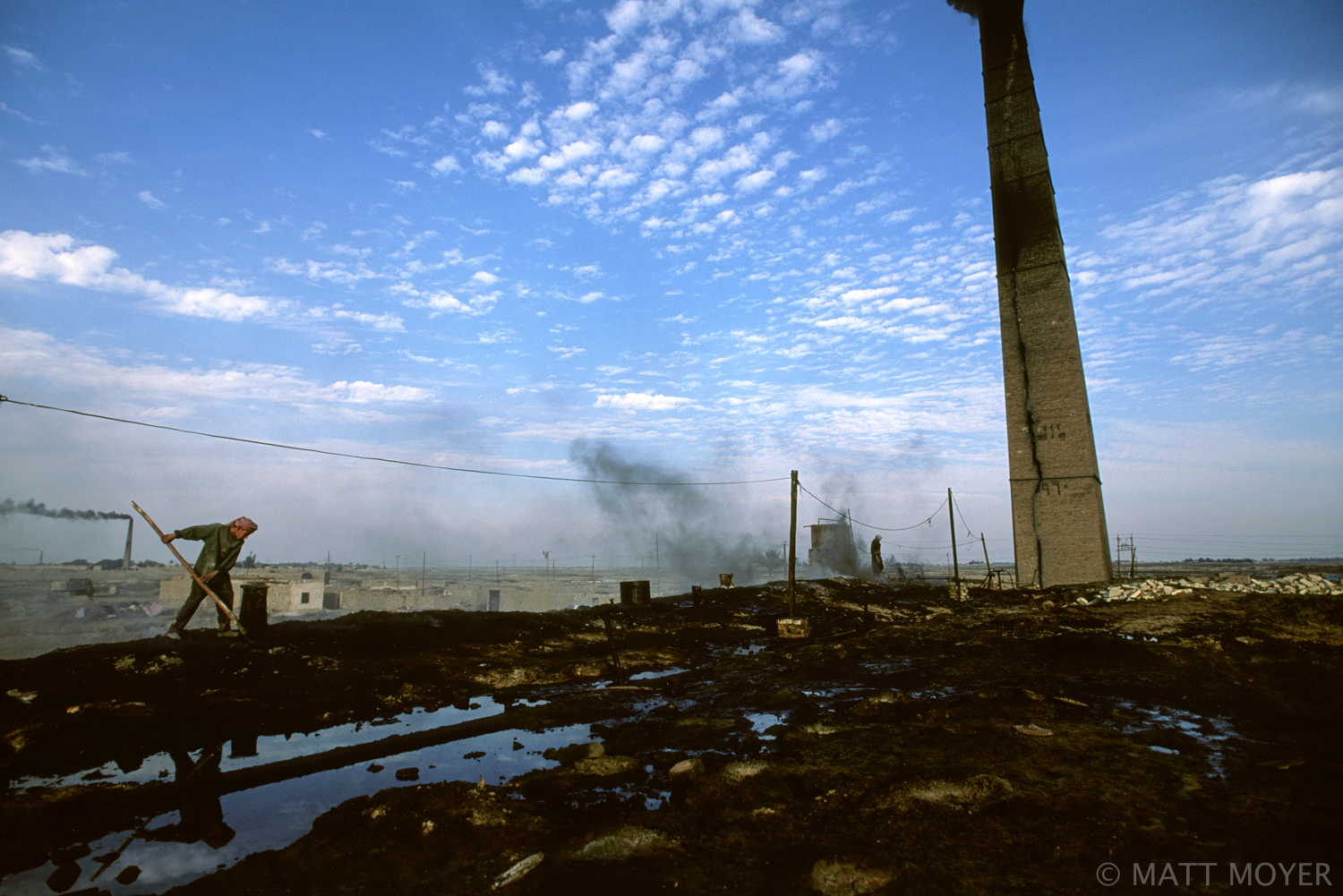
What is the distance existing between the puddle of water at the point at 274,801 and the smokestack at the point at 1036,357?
17.8 meters

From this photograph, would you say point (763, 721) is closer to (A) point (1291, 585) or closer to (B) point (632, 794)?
(B) point (632, 794)

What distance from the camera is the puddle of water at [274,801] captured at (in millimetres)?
3428

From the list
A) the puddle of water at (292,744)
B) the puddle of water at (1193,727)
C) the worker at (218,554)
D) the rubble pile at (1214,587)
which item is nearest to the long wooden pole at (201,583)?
the worker at (218,554)

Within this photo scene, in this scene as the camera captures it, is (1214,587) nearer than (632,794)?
No

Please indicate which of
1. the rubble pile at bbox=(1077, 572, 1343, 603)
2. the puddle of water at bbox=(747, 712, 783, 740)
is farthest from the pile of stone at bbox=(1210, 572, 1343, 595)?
the puddle of water at bbox=(747, 712, 783, 740)

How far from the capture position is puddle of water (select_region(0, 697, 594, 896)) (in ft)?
11.2

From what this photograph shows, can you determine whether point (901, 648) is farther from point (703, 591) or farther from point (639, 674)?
point (703, 591)

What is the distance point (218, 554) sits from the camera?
8.50 metres

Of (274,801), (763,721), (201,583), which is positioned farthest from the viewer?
(201,583)

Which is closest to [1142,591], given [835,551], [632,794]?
[632,794]

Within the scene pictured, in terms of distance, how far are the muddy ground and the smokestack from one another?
710 centimetres

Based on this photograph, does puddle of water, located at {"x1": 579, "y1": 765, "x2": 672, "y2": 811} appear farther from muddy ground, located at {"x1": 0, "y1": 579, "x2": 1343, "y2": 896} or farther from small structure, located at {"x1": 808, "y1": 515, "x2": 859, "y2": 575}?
small structure, located at {"x1": 808, "y1": 515, "x2": 859, "y2": 575}

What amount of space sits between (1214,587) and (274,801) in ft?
70.4

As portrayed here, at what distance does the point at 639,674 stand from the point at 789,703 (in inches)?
135
